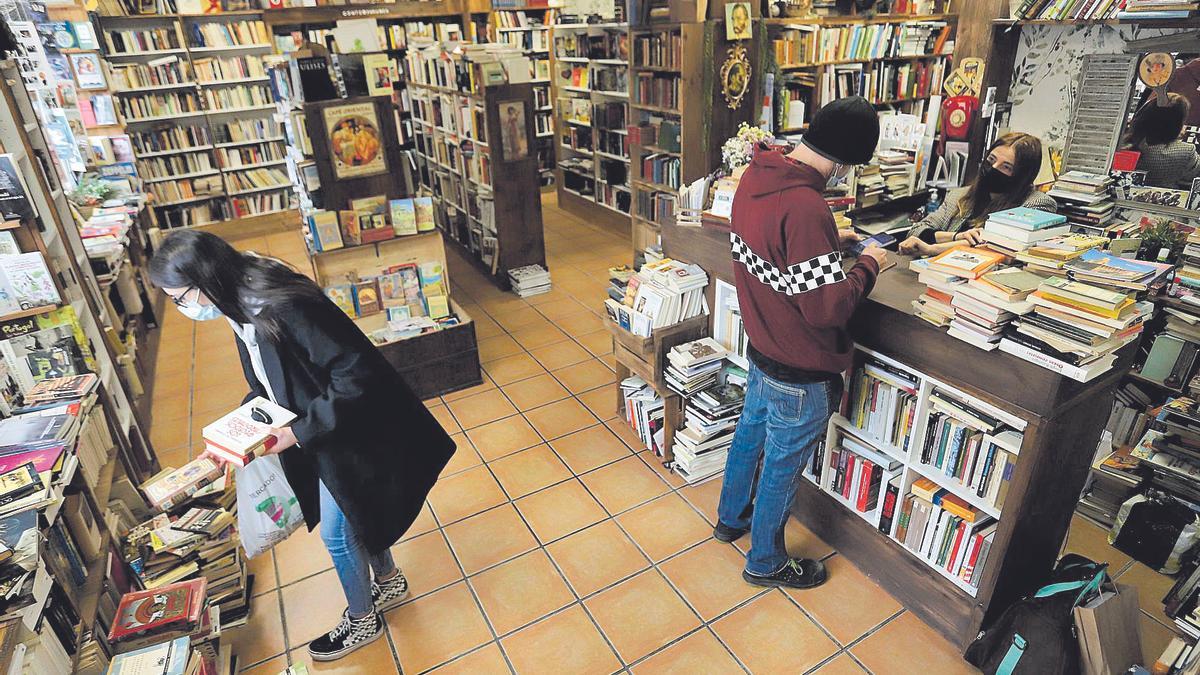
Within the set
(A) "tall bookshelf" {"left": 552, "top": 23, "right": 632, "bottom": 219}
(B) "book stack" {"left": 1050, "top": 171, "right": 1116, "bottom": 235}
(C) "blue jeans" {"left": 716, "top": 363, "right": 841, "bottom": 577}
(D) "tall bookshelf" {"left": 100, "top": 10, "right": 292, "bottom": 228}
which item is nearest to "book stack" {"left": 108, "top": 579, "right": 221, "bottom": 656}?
(C) "blue jeans" {"left": 716, "top": 363, "right": 841, "bottom": 577}

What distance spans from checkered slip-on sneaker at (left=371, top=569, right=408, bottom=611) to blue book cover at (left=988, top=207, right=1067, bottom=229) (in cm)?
261

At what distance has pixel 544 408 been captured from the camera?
13.2ft

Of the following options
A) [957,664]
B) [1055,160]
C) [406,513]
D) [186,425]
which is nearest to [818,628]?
[957,664]

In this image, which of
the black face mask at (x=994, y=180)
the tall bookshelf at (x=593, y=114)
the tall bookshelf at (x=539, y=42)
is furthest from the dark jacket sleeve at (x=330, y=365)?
the tall bookshelf at (x=539, y=42)

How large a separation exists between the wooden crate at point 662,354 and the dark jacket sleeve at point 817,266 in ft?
3.83

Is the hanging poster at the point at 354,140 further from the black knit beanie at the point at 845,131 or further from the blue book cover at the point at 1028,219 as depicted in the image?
the blue book cover at the point at 1028,219

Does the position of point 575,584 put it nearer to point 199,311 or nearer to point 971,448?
point 971,448

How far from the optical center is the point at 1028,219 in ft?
6.93

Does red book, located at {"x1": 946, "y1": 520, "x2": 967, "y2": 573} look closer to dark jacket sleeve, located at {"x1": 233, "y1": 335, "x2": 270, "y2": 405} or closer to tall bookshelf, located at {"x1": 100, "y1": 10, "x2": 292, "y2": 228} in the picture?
dark jacket sleeve, located at {"x1": 233, "y1": 335, "x2": 270, "y2": 405}

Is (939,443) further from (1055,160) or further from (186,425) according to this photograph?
(186,425)

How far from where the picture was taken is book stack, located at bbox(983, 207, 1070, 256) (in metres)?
2.09

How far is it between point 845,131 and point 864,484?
1404 mm

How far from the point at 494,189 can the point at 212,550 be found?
3.54m

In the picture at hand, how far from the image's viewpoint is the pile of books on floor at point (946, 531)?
2246 millimetres
